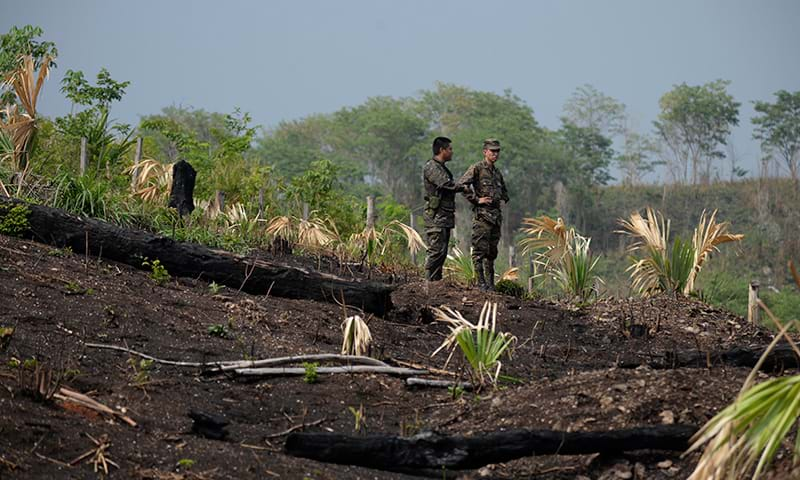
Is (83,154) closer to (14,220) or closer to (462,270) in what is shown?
(14,220)

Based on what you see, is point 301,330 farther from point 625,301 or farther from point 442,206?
point 625,301

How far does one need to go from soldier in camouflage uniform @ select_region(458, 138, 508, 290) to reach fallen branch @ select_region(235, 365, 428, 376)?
4.79m

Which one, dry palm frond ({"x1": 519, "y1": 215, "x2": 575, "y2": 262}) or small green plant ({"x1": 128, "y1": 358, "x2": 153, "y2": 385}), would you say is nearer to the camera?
small green plant ({"x1": 128, "y1": 358, "x2": 153, "y2": 385})

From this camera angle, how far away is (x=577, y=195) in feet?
164

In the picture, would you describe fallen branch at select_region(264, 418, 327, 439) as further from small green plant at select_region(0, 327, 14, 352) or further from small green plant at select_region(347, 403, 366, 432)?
small green plant at select_region(0, 327, 14, 352)

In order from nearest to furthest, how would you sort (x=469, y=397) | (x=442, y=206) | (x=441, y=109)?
(x=469, y=397), (x=442, y=206), (x=441, y=109)

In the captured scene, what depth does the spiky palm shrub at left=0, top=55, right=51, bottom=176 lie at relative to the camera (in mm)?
11109

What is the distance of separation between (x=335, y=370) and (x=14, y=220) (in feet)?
12.1

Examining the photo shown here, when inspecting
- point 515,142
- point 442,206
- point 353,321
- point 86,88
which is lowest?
point 353,321

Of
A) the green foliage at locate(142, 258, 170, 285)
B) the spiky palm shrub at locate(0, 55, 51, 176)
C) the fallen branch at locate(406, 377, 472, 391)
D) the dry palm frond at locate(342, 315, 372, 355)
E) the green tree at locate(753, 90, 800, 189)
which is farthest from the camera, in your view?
the green tree at locate(753, 90, 800, 189)

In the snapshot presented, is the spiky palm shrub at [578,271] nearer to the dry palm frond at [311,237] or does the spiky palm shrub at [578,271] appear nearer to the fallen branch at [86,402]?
the dry palm frond at [311,237]

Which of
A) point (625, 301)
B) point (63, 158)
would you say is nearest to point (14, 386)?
point (625, 301)

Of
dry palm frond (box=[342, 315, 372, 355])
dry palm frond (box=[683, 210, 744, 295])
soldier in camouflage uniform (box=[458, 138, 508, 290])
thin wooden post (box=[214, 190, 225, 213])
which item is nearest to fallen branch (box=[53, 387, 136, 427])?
dry palm frond (box=[342, 315, 372, 355])

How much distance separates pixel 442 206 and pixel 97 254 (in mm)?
4035
